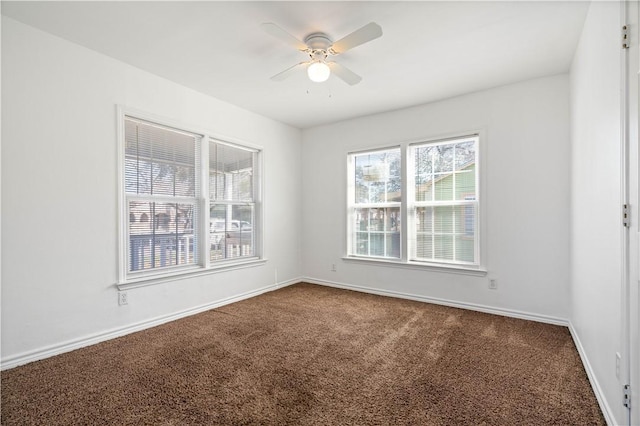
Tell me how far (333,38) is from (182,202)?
2408mm

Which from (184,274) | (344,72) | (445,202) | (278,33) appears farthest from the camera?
(445,202)

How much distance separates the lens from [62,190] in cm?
255

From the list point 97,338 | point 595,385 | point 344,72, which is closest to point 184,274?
point 97,338

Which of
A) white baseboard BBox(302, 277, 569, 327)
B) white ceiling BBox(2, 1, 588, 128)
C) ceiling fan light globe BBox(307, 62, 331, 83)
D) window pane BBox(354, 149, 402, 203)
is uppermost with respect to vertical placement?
white ceiling BBox(2, 1, 588, 128)

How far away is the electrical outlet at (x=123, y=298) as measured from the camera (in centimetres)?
292

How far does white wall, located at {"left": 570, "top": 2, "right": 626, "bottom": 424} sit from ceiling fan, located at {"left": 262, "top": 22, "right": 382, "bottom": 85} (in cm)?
138

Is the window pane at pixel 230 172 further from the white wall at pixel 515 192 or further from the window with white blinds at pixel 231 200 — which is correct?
the white wall at pixel 515 192

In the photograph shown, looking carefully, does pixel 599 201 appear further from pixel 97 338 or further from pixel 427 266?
pixel 97 338

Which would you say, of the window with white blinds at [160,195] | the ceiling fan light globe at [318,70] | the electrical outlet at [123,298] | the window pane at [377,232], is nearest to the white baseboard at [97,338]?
the electrical outlet at [123,298]

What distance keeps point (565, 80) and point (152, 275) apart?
477cm

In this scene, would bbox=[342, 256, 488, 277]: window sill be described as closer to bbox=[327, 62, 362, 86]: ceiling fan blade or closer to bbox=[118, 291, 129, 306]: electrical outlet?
bbox=[327, 62, 362, 86]: ceiling fan blade

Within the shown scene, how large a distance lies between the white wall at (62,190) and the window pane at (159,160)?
20 centimetres

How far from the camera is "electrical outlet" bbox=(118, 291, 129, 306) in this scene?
292 centimetres

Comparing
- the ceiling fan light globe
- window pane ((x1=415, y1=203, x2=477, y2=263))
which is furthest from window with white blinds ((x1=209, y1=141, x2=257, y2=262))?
window pane ((x1=415, y1=203, x2=477, y2=263))
